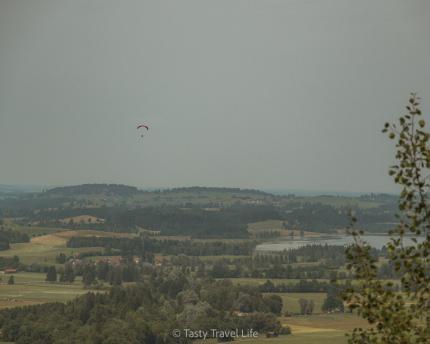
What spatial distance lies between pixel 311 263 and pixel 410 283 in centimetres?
8187

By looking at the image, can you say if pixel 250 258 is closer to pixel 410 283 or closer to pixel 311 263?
pixel 311 263

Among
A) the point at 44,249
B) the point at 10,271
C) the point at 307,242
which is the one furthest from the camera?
the point at 307,242

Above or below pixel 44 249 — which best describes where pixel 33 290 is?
below

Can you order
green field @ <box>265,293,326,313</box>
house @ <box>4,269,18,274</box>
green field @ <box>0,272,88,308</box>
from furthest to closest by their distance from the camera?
1. house @ <box>4,269,18,274</box>
2. green field @ <box>265,293,326,313</box>
3. green field @ <box>0,272,88,308</box>

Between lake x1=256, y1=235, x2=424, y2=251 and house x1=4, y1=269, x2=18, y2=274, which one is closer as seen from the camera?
house x1=4, y1=269, x2=18, y2=274

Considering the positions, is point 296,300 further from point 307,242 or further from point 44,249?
point 307,242

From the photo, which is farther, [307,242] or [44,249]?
[307,242]

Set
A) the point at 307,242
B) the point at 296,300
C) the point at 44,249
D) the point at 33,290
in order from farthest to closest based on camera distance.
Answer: the point at 307,242 → the point at 44,249 → the point at 33,290 → the point at 296,300

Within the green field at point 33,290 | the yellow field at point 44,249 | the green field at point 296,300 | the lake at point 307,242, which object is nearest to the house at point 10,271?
the green field at point 33,290

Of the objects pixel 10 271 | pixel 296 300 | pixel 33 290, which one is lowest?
pixel 296 300

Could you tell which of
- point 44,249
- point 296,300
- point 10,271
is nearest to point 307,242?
point 44,249

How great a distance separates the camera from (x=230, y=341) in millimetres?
47469

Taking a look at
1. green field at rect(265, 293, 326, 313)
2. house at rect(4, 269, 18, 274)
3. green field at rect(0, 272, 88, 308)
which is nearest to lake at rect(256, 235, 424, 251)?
green field at rect(265, 293, 326, 313)

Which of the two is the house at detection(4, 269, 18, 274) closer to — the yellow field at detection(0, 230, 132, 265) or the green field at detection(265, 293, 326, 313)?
the yellow field at detection(0, 230, 132, 265)
